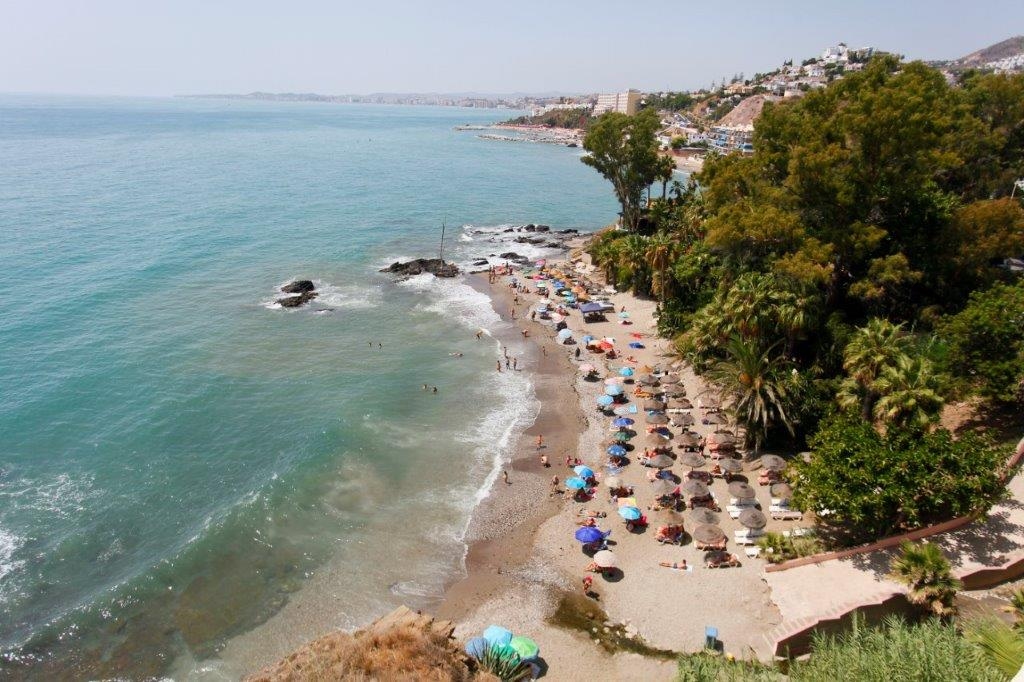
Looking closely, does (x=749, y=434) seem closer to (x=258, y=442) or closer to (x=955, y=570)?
(x=955, y=570)

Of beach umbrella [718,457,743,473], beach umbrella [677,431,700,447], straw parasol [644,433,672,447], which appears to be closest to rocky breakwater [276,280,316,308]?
straw parasol [644,433,672,447]

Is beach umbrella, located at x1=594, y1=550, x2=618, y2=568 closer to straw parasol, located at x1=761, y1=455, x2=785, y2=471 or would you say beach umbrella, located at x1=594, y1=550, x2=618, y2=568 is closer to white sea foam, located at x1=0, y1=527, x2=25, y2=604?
straw parasol, located at x1=761, y1=455, x2=785, y2=471

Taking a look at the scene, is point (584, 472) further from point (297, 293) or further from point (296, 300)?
point (297, 293)

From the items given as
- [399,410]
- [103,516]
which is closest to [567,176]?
[399,410]

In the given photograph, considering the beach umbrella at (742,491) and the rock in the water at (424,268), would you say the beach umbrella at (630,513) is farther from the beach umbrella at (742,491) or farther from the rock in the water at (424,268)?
the rock in the water at (424,268)

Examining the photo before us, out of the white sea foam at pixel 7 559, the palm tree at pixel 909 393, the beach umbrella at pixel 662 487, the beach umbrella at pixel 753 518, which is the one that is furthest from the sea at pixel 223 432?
the palm tree at pixel 909 393

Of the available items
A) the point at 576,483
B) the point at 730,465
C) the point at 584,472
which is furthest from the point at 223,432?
the point at 730,465
